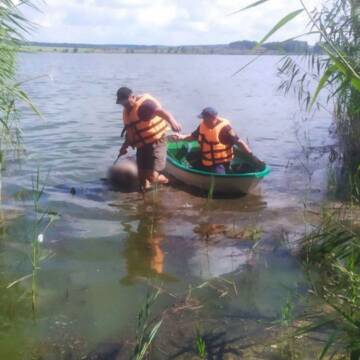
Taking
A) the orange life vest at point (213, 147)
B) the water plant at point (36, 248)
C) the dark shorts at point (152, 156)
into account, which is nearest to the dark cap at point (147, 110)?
the dark shorts at point (152, 156)

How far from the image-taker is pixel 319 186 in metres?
8.70

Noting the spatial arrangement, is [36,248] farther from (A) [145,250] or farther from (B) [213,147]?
(B) [213,147]

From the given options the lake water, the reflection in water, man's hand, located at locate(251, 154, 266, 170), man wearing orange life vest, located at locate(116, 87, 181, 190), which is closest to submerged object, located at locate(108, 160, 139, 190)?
man wearing orange life vest, located at locate(116, 87, 181, 190)

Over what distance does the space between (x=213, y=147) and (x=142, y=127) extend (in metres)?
1.11

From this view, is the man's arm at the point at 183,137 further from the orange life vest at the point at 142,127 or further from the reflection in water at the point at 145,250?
the reflection in water at the point at 145,250

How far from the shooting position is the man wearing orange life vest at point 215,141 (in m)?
7.93

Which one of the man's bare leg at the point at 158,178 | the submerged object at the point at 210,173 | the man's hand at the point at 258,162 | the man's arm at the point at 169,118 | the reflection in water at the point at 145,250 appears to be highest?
the man's arm at the point at 169,118

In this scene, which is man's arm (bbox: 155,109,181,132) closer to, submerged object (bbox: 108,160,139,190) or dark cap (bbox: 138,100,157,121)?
dark cap (bbox: 138,100,157,121)

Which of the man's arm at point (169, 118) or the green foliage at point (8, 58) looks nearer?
the green foliage at point (8, 58)

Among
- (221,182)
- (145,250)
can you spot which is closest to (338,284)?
(145,250)

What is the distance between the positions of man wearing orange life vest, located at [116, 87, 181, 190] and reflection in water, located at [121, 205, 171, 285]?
1334 millimetres

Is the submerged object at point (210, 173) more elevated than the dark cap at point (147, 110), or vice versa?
the dark cap at point (147, 110)

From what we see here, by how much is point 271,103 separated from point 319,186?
49.5ft

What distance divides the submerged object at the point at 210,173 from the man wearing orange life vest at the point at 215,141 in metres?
0.24
